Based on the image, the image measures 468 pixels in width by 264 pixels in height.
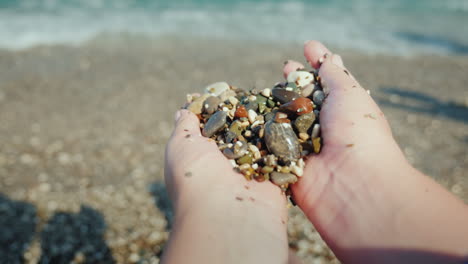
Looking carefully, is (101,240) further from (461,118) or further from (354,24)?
(354,24)

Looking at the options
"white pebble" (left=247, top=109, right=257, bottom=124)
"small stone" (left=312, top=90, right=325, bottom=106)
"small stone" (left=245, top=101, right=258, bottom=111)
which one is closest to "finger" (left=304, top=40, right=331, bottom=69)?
"small stone" (left=312, top=90, right=325, bottom=106)

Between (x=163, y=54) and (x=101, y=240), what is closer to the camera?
(x=101, y=240)

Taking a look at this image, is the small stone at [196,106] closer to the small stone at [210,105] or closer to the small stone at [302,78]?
the small stone at [210,105]

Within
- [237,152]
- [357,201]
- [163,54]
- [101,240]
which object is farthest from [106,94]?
[357,201]

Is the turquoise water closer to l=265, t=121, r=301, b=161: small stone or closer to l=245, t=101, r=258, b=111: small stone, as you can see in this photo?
l=245, t=101, r=258, b=111: small stone

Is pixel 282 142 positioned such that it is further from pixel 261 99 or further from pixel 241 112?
pixel 261 99
